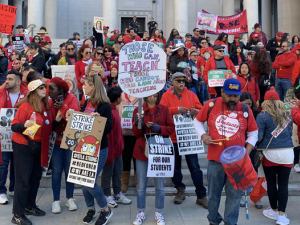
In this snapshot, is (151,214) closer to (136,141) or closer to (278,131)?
(136,141)

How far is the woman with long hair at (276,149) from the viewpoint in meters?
5.97

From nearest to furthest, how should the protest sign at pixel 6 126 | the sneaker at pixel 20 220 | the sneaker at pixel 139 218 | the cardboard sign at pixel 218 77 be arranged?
1. the sneaker at pixel 20 220
2. the sneaker at pixel 139 218
3. the protest sign at pixel 6 126
4. the cardboard sign at pixel 218 77

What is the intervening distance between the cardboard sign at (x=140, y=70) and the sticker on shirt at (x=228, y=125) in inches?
49.6

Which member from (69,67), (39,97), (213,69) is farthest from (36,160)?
(213,69)

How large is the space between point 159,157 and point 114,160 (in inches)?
47.5

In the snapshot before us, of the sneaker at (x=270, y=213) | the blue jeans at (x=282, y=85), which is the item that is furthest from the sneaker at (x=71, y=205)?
the blue jeans at (x=282, y=85)

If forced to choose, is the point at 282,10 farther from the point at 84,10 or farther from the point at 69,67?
the point at 69,67

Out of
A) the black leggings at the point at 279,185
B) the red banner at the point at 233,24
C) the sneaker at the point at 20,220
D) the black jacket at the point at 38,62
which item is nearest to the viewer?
the sneaker at the point at 20,220

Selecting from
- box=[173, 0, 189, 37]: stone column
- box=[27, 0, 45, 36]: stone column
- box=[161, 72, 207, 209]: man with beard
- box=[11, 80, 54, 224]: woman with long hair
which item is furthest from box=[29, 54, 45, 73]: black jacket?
box=[173, 0, 189, 37]: stone column

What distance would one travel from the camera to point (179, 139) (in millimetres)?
6699

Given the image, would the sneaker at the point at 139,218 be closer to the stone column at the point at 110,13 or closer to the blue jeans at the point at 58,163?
the blue jeans at the point at 58,163

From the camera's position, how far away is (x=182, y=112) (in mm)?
6648

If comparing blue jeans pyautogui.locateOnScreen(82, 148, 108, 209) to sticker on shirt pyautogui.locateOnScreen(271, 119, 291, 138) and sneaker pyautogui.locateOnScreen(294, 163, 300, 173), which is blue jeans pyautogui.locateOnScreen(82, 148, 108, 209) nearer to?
sticker on shirt pyautogui.locateOnScreen(271, 119, 291, 138)

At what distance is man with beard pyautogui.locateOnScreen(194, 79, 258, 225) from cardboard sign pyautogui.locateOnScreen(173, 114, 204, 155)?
53.0 inches
